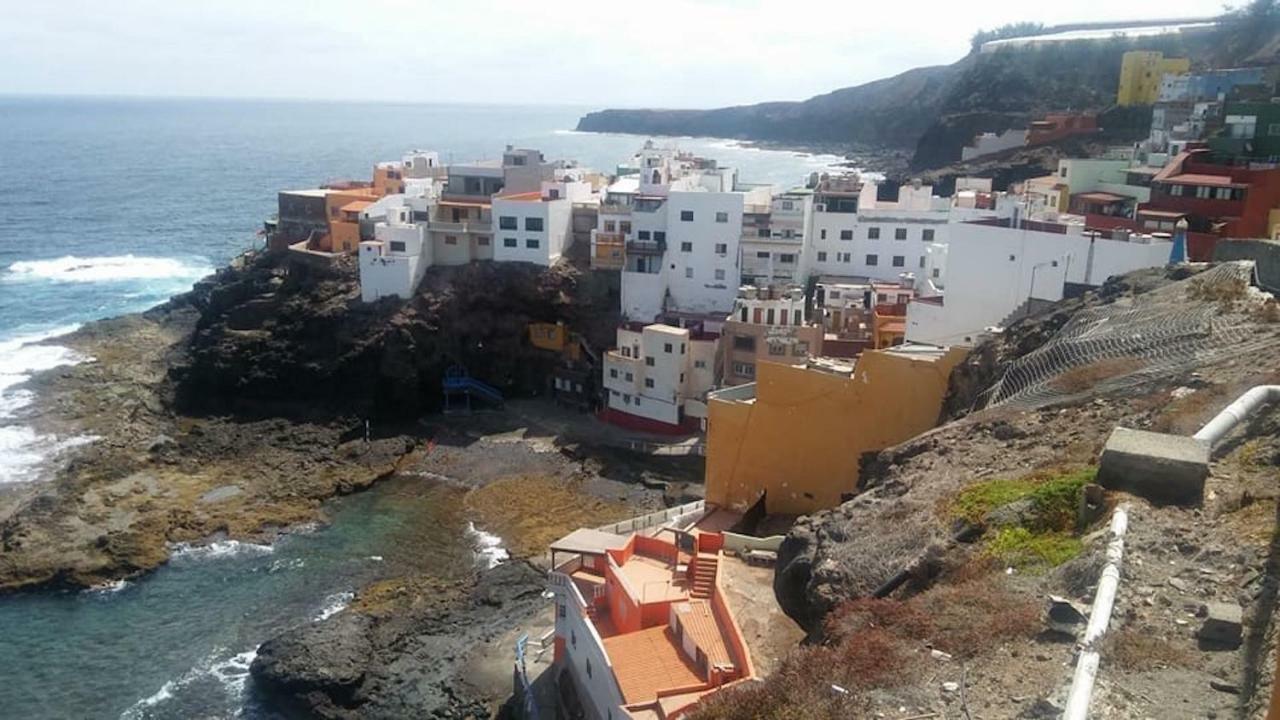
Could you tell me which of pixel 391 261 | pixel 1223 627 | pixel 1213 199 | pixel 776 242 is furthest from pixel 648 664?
pixel 391 261

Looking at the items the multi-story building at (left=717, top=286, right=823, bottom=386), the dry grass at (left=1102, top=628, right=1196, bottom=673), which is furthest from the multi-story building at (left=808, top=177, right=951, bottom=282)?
the dry grass at (left=1102, top=628, right=1196, bottom=673)

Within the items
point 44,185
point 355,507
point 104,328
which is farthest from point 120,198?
point 355,507

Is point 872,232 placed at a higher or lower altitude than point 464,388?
higher

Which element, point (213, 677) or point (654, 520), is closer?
point (213, 677)

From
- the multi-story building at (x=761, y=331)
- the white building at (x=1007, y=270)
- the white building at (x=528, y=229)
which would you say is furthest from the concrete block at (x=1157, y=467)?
the white building at (x=528, y=229)

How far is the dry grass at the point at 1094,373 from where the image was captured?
643 inches

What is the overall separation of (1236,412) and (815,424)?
1162cm

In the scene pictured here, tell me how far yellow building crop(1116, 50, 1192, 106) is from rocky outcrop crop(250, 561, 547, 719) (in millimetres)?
74607

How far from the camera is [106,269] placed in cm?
7394

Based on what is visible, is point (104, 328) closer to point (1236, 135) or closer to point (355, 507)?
point (355, 507)

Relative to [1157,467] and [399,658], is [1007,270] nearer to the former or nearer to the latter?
[1157,467]

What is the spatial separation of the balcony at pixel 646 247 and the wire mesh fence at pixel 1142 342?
26407 mm

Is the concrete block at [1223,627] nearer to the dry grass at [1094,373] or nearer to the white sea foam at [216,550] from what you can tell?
the dry grass at [1094,373]

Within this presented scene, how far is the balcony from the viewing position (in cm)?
4556
